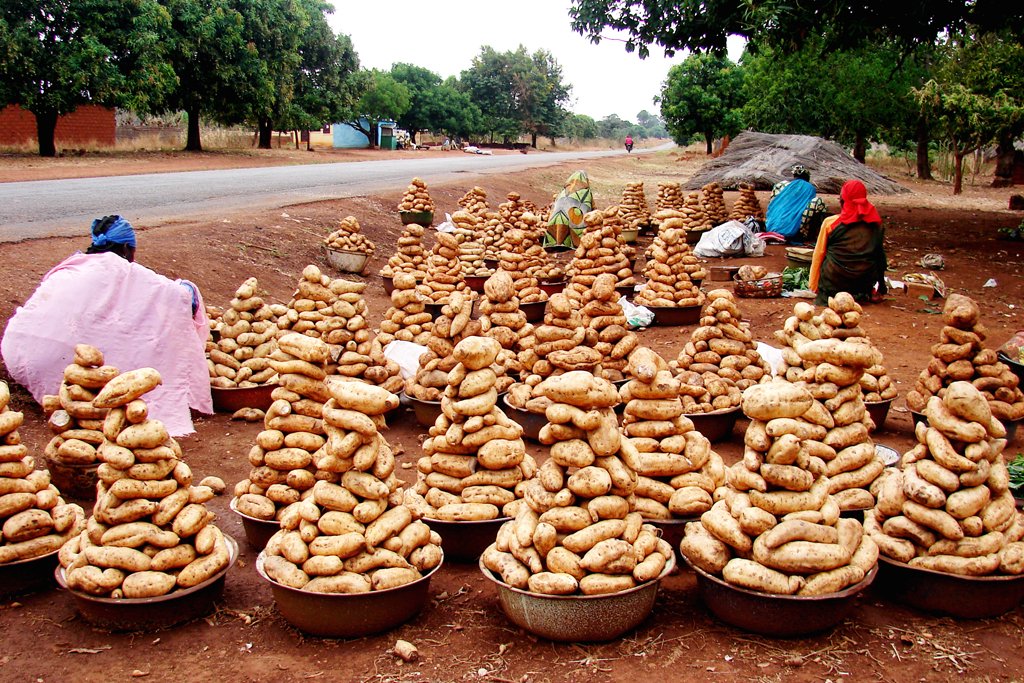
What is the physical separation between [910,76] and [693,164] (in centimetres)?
1828

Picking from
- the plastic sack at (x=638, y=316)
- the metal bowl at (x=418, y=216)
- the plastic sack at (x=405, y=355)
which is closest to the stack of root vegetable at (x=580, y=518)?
the plastic sack at (x=405, y=355)

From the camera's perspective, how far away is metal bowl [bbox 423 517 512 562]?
13.6 feet

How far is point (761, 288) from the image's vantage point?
36.0 ft

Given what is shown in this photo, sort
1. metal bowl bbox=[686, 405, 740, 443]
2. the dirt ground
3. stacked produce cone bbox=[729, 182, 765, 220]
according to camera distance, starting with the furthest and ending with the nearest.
Answer: stacked produce cone bbox=[729, 182, 765, 220]
metal bowl bbox=[686, 405, 740, 443]
the dirt ground

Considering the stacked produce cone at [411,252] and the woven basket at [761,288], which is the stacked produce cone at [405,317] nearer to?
the stacked produce cone at [411,252]


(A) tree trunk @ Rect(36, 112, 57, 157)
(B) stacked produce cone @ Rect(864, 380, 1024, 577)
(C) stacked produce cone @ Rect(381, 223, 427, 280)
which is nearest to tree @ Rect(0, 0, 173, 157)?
(A) tree trunk @ Rect(36, 112, 57, 157)

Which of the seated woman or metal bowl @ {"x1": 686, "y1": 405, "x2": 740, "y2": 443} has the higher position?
the seated woman

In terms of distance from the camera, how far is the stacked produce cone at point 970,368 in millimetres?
5332

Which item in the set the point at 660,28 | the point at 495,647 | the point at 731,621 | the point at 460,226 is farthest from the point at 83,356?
the point at 660,28

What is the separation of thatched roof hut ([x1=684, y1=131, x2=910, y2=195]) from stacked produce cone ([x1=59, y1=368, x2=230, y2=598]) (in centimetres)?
2268

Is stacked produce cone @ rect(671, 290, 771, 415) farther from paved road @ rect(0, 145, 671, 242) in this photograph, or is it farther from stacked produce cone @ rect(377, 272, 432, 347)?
paved road @ rect(0, 145, 671, 242)

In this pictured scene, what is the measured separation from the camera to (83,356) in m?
4.55

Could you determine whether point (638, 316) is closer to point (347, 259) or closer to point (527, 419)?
point (527, 419)

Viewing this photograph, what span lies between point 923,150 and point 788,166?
1437cm
